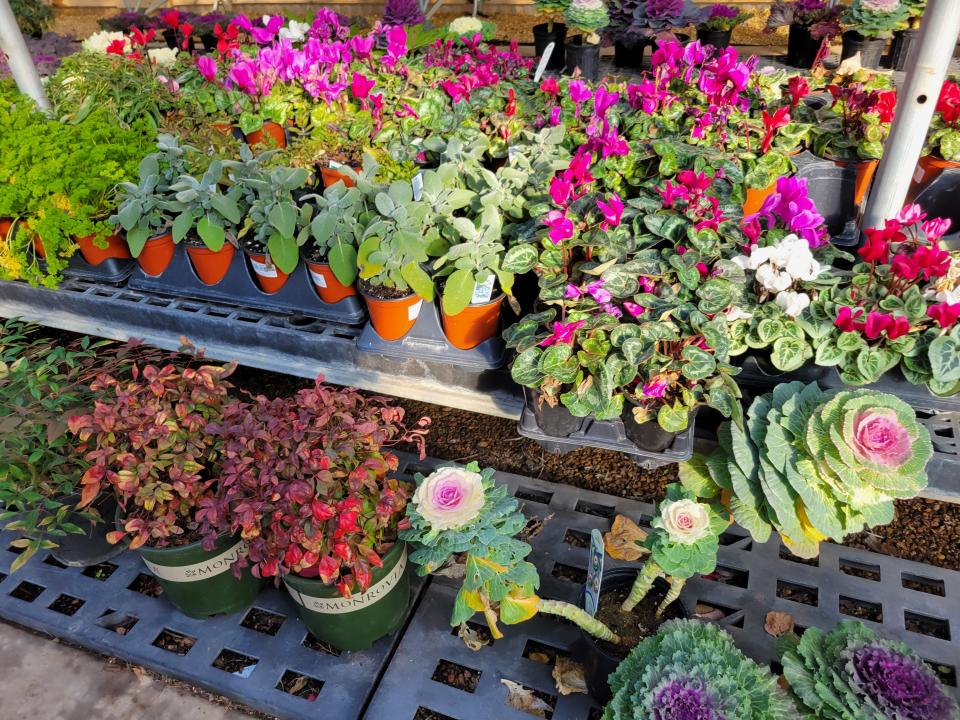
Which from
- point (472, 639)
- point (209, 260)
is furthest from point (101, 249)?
point (472, 639)

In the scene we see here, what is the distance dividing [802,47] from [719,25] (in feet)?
1.86

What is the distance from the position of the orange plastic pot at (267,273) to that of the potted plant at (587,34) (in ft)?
7.56

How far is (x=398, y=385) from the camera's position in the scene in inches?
75.0

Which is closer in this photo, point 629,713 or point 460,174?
point 629,713

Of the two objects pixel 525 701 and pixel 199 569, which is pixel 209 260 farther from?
pixel 525 701

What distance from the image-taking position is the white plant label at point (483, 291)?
5.54 ft

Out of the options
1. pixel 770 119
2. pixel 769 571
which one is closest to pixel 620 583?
pixel 769 571

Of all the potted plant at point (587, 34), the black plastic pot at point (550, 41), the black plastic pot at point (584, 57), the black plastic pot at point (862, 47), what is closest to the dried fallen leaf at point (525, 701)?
the potted plant at point (587, 34)

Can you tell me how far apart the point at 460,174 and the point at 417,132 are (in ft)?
2.25

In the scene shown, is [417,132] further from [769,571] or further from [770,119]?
[769,571]

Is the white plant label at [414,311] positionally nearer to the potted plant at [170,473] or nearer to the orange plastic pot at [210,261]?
the potted plant at [170,473]

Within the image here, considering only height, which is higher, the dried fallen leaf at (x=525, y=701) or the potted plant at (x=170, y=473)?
the potted plant at (x=170, y=473)

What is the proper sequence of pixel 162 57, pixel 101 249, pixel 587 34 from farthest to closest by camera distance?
pixel 587 34 < pixel 162 57 < pixel 101 249

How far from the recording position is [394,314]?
1.78 meters
